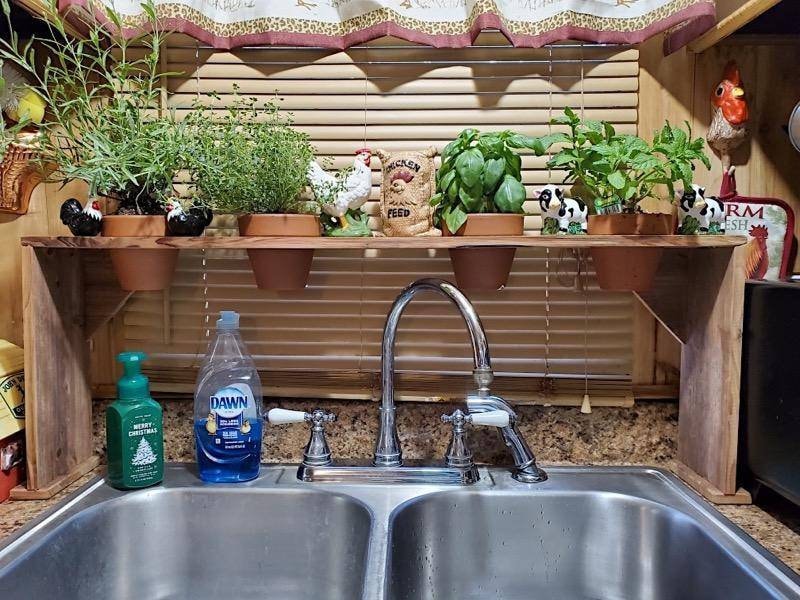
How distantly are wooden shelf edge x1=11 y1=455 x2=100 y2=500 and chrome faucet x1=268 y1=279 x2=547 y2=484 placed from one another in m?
0.40

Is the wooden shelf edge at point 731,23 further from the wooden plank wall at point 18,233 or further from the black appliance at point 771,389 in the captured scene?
the wooden plank wall at point 18,233

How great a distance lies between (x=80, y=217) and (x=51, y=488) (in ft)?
1.62

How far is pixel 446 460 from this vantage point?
1.25m

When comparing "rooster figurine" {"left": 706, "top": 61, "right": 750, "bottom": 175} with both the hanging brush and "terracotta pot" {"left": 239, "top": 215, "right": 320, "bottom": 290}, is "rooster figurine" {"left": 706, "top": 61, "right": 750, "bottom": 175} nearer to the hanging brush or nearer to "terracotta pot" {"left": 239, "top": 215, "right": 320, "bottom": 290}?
"terracotta pot" {"left": 239, "top": 215, "right": 320, "bottom": 290}

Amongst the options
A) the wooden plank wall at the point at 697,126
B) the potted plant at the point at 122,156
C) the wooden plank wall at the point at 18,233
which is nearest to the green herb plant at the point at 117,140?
the potted plant at the point at 122,156

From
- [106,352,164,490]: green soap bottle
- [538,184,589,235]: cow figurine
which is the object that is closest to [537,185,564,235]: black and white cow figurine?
[538,184,589,235]: cow figurine

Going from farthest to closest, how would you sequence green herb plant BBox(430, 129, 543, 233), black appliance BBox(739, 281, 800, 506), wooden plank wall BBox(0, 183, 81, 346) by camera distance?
wooden plank wall BBox(0, 183, 81, 346)
green herb plant BBox(430, 129, 543, 233)
black appliance BBox(739, 281, 800, 506)

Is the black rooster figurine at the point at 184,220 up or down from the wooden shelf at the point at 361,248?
up

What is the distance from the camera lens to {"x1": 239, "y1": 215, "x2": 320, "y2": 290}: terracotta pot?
3.83ft

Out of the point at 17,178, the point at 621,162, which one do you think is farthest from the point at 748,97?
the point at 17,178

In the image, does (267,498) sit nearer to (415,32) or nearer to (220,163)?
(220,163)

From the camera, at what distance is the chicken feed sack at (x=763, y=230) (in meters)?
1.28

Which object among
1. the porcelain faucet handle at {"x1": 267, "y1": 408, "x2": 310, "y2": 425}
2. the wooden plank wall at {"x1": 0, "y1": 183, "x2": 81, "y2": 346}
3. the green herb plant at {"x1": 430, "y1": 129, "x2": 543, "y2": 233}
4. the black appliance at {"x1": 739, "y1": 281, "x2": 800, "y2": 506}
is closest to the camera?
the black appliance at {"x1": 739, "y1": 281, "x2": 800, "y2": 506}

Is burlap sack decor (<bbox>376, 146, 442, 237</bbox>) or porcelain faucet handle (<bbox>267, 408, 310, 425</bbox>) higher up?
burlap sack decor (<bbox>376, 146, 442, 237</bbox>)
